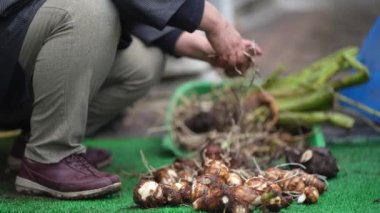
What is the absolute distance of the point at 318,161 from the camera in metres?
2.02

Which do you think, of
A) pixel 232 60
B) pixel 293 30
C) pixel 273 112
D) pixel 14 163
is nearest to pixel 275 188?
pixel 232 60

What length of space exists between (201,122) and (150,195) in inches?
39.5

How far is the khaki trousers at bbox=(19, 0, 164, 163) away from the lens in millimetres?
1807

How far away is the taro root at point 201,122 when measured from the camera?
2658 millimetres

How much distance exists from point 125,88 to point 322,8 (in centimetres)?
314

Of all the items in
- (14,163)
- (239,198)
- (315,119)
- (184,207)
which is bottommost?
(14,163)

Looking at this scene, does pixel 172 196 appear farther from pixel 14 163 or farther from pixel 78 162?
pixel 14 163

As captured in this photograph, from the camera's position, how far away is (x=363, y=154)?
8.04 feet

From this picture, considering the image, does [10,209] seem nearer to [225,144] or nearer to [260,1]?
[225,144]

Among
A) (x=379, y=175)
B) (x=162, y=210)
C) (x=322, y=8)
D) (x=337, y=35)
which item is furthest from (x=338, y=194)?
(x=322, y=8)

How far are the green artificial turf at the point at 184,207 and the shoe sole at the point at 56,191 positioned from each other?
2cm

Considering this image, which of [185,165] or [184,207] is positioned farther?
[185,165]

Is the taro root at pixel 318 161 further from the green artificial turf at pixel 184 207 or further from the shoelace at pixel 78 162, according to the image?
the shoelace at pixel 78 162

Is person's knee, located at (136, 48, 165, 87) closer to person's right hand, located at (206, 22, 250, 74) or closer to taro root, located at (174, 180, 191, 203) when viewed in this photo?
person's right hand, located at (206, 22, 250, 74)
